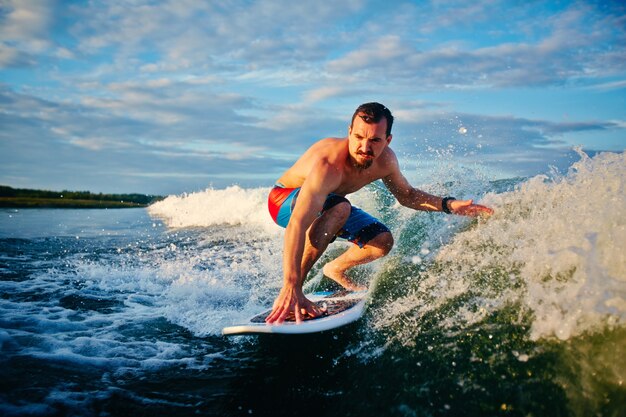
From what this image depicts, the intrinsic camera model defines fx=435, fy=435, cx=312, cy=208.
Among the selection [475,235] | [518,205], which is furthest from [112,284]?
[518,205]

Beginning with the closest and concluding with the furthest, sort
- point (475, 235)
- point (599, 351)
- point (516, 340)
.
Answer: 1. point (599, 351)
2. point (516, 340)
3. point (475, 235)

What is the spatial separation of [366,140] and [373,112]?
0.85 ft

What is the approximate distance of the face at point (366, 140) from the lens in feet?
13.2

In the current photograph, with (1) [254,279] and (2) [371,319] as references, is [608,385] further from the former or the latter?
(1) [254,279]

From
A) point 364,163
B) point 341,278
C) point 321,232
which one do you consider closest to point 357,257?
point 341,278

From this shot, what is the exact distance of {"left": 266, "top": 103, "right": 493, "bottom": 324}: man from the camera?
3.73 m

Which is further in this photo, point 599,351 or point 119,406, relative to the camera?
point 119,406

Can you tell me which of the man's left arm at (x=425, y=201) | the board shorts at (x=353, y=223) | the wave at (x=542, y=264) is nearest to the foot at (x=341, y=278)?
the board shorts at (x=353, y=223)

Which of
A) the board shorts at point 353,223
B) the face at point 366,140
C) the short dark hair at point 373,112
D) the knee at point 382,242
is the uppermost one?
the short dark hair at point 373,112

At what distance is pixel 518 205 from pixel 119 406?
397 centimetres

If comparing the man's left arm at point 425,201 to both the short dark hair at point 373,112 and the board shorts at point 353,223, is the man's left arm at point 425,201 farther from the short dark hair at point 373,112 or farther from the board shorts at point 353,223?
the short dark hair at point 373,112

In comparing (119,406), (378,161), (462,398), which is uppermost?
(378,161)

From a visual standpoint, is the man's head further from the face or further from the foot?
the foot

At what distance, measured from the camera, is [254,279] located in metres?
6.85
